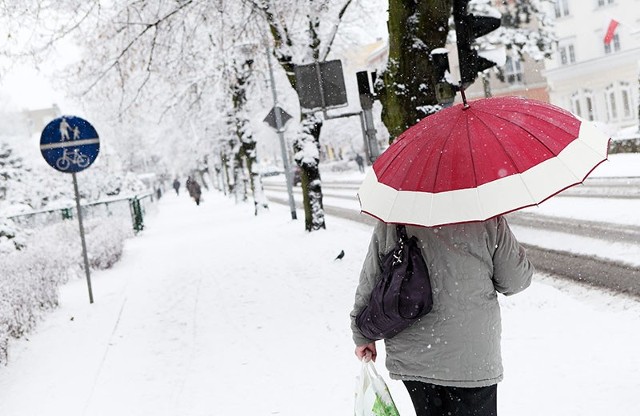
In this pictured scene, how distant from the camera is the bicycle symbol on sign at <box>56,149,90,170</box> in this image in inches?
385

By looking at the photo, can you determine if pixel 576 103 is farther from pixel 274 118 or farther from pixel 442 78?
pixel 442 78

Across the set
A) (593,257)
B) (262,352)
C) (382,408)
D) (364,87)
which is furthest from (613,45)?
(382,408)

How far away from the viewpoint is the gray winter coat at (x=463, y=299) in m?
2.37

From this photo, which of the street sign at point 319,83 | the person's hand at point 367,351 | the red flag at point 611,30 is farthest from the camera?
the red flag at point 611,30

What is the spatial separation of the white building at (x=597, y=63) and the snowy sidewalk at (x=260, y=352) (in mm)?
33069

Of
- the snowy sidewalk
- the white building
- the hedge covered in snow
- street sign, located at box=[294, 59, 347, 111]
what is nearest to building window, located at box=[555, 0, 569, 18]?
the white building

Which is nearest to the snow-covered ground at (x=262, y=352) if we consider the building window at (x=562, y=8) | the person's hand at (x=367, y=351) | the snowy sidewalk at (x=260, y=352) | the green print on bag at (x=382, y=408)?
the snowy sidewalk at (x=260, y=352)

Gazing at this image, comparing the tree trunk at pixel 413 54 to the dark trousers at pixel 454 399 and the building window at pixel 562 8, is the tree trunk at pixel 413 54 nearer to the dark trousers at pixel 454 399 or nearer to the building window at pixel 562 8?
the dark trousers at pixel 454 399

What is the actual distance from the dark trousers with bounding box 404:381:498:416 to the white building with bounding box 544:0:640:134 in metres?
37.6

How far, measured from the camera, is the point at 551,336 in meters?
5.49

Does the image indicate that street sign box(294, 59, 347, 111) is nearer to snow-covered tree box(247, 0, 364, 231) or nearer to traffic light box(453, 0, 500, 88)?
snow-covered tree box(247, 0, 364, 231)

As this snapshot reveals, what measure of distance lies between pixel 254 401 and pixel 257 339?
5.74ft

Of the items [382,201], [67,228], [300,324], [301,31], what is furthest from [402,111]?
[67,228]

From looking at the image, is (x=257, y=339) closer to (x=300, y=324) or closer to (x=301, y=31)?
(x=300, y=324)
